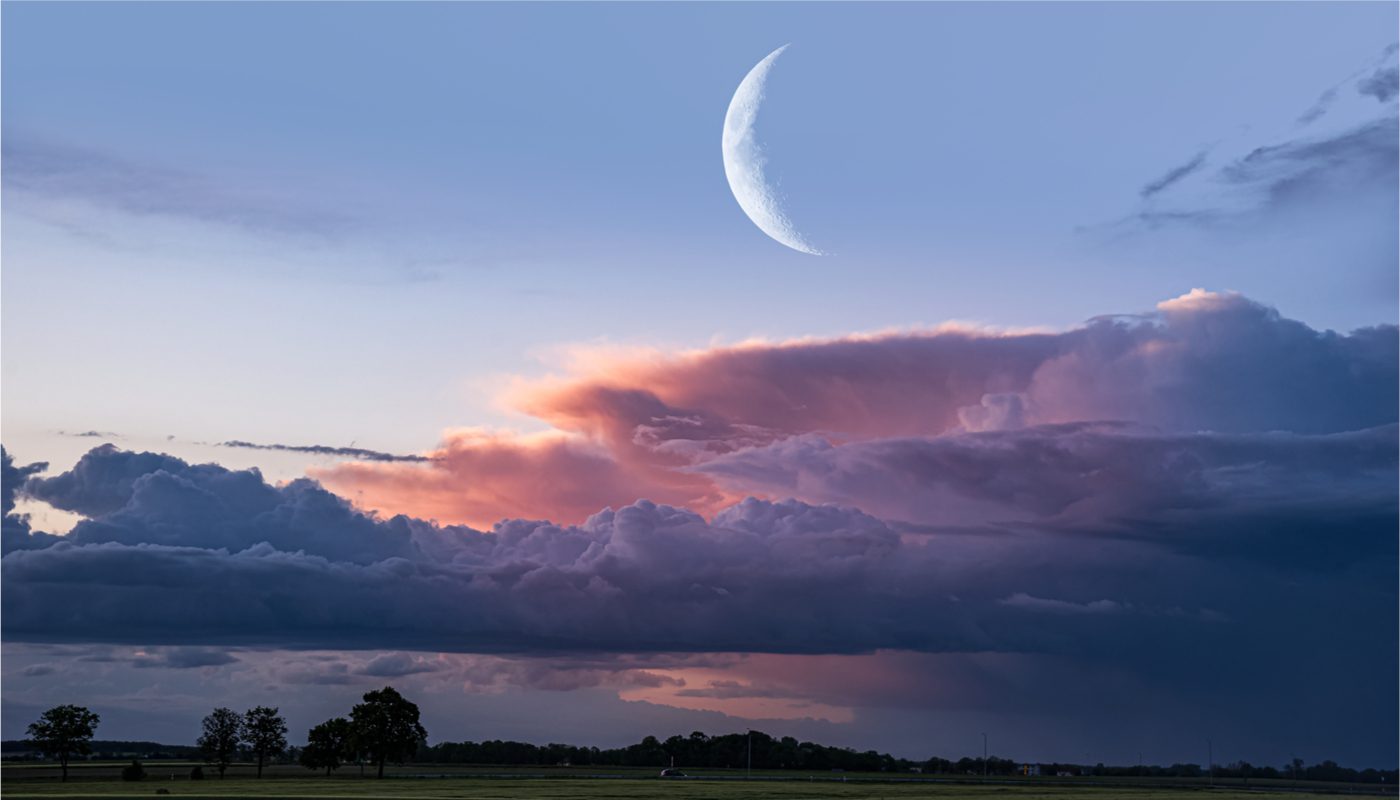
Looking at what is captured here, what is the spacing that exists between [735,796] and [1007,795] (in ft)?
155

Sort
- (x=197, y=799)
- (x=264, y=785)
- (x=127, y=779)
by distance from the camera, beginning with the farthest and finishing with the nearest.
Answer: (x=127, y=779)
(x=264, y=785)
(x=197, y=799)

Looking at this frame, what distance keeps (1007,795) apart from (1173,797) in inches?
1164

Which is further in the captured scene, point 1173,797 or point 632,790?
point 1173,797

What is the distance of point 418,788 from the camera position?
157125mm

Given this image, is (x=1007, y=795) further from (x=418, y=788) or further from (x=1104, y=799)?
(x=418, y=788)

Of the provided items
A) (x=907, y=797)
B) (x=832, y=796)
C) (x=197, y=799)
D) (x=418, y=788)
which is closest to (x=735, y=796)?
(x=832, y=796)

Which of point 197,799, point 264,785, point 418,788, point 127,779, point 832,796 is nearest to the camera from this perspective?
point 197,799

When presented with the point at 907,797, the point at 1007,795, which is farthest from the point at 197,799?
the point at 1007,795

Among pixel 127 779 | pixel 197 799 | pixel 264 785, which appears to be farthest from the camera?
pixel 127 779

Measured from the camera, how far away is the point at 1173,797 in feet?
588

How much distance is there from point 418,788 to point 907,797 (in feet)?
193

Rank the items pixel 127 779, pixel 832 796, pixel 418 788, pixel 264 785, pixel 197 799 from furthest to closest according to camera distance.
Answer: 1. pixel 127 779
2. pixel 264 785
3. pixel 418 788
4. pixel 832 796
5. pixel 197 799

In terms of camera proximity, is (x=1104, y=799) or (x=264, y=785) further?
(x=264, y=785)

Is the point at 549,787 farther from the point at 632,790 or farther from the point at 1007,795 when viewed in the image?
the point at 1007,795
